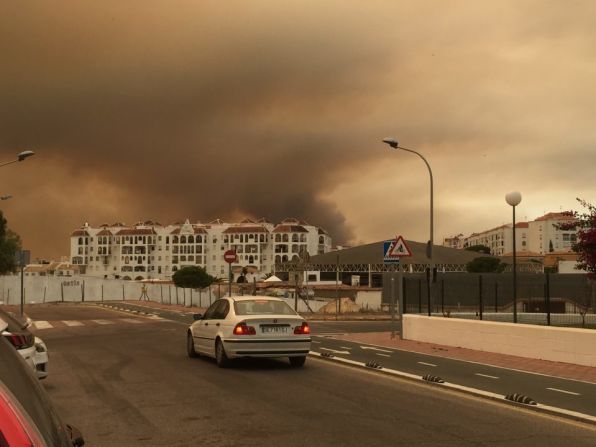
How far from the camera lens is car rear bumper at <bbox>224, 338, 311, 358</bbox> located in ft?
47.4

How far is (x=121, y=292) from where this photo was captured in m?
79.8

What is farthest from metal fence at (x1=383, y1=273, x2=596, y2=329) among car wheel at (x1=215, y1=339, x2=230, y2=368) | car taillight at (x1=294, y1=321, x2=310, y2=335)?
car wheel at (x1=215, y1=339, x2=230, y2=368)

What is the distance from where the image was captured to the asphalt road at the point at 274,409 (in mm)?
8031

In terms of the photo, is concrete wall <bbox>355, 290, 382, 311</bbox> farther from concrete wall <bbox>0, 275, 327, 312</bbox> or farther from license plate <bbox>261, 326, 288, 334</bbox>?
license plate <bbox>261, 326, 288, 334</bbox>

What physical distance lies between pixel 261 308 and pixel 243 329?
931mm

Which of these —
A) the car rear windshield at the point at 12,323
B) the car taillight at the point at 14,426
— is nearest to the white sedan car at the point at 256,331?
the car rear windshield at the point at 12,323

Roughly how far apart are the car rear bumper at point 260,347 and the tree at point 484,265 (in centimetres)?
8600

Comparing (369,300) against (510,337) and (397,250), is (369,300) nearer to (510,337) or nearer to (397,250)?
(397,250)

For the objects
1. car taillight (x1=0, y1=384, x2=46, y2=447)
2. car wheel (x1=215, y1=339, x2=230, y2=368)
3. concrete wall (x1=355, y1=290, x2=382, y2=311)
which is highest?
car taillight (x1=0, y1=384, x2=46, y2=447)

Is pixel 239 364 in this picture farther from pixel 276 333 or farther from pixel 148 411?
pixel 148 411

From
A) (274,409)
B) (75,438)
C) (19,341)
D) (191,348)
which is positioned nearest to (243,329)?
(191,348)

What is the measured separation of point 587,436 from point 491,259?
9872 cm

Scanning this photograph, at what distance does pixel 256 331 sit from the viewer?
14547 mm

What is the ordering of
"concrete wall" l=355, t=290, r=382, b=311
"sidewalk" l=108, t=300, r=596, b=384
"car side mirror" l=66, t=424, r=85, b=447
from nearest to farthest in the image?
"car side mirror" l=66, t=424, r=85, b=447
"sidewalk" l=108, t=300, r=596, b=384
"concrete wall" l=355, t=290, r=382, b=311
